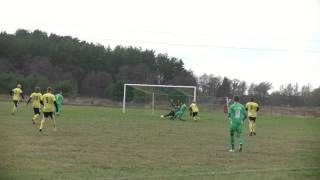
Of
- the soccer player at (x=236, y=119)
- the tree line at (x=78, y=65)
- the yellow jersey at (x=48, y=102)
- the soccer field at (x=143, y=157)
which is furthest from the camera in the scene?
the tree line at (x=78, y=65)

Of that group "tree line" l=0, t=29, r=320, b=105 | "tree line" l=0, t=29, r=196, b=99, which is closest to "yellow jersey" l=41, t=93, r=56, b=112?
"tree line" l=0, t=29, r=320, b=105

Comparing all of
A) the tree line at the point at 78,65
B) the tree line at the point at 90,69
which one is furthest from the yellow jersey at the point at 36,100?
the tree line at the point at 78,65

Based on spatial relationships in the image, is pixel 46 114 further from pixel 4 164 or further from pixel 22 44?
pixel 22 44

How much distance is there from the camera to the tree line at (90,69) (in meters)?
73.1

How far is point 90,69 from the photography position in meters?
95.6

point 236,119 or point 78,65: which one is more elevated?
point 78,65

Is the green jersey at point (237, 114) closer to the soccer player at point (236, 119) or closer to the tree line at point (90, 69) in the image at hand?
the soccer player at point (236, 119)

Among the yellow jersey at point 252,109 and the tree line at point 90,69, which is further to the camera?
the tree line at point 90,69

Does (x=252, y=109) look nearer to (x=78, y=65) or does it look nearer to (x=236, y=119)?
(x=236, y=119)

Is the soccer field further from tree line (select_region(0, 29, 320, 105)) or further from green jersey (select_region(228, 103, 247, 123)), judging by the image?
tree line (select_region(0, 29, 320, 105))

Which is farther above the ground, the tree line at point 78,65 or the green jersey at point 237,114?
the tree line at point 78,65

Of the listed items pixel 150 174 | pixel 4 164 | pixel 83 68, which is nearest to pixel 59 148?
pixel 4 164

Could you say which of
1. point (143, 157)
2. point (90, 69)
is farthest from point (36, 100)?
point (90, 69)

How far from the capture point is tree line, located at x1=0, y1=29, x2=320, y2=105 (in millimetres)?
73062
